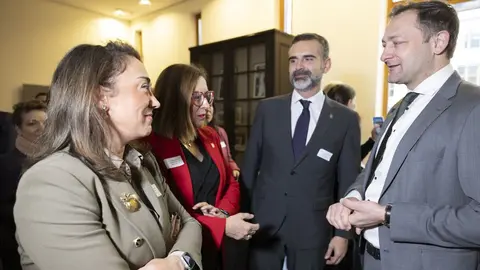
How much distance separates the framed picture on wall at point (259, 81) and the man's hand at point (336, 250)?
2849 mm

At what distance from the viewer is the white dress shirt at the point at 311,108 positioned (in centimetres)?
187

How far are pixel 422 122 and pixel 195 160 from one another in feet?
3.48

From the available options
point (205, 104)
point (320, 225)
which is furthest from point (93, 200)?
point (320, 225)

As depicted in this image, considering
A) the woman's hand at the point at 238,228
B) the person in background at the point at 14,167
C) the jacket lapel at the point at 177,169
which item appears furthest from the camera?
the person in background at the point at 14,167

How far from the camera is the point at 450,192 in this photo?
109cm

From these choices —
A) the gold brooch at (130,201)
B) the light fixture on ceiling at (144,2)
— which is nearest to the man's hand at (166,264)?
the gold brooch at (130,201)

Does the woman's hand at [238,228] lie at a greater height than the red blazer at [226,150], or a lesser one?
lesser

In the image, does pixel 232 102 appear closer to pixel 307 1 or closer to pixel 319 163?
pixel 307 1

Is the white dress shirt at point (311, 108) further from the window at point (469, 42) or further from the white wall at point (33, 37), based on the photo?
the white wall at point (33, 37)

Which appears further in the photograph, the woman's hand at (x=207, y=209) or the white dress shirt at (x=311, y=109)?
the white dress shirt at (x=311, y=109)

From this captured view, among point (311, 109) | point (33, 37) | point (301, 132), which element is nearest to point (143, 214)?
point (301, 132)

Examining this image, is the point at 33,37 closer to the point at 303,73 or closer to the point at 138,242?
the point at 303,73

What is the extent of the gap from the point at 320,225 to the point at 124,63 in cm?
135

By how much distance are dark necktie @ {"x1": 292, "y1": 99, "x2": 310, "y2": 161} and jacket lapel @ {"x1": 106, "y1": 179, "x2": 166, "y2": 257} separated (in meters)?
1.02
